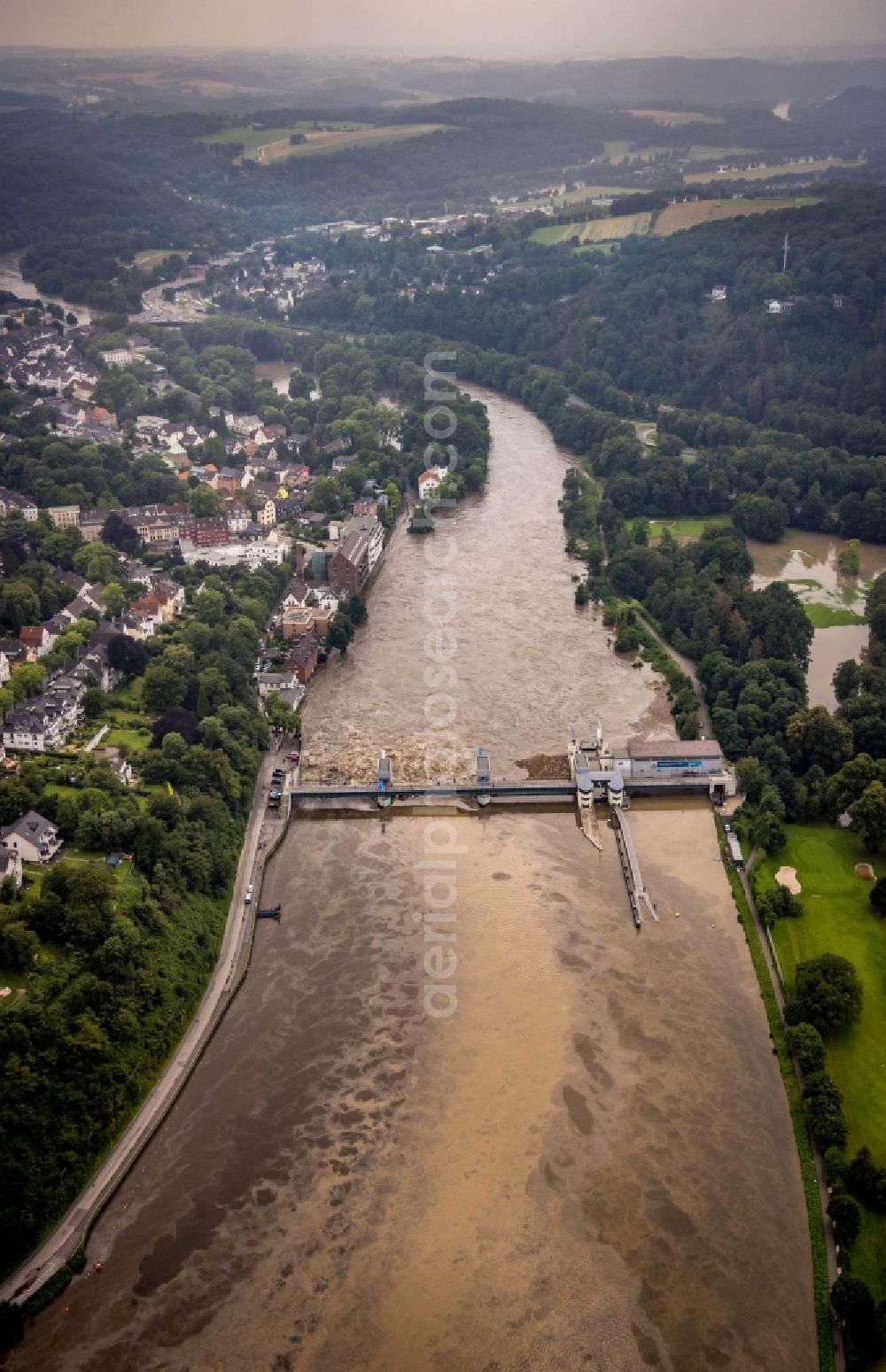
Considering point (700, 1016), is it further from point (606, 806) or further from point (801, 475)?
point (801, 475)

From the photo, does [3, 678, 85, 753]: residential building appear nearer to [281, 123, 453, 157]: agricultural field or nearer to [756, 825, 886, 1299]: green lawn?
[756, 825, 886, 1299]: green lawn

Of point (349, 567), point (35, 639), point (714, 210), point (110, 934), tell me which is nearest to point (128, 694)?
point (35, 639)

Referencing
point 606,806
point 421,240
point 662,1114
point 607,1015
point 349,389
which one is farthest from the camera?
point 421,240

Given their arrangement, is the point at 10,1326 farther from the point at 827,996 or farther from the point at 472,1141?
the point at 827,996

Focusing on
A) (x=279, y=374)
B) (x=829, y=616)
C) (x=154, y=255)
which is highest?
(x=154, y=255)

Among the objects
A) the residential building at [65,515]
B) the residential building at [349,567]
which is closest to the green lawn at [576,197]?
the residential building at [349,567]

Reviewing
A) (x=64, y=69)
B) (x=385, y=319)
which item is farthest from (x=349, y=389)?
(x=64, y=69)

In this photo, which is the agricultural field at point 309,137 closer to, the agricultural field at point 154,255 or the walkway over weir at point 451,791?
the agricultural field at point 154,255
